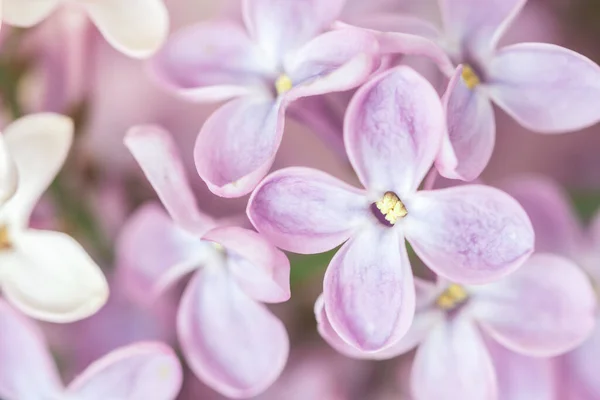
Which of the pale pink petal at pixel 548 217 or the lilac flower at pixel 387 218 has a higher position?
the lilac flower at pixel 387 218

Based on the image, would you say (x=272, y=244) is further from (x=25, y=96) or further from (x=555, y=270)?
(x=25, y=96)

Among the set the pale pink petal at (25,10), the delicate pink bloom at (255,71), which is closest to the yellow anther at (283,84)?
the delicate pink bloom at (255,71)

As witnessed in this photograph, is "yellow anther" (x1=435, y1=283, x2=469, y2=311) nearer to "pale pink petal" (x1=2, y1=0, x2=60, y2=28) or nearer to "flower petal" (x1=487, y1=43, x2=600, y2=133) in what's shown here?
"flower petal" (x1=487, y1=43, x2=600, y2=133)

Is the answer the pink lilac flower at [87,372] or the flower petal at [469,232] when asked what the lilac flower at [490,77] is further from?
the pink lilac flower at [87,372]

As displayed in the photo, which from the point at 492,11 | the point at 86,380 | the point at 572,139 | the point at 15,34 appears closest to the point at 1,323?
the point at 86,380

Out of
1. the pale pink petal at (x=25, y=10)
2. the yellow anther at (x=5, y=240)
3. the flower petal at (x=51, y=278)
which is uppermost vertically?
the pale pink petal at (x=25, y=10)

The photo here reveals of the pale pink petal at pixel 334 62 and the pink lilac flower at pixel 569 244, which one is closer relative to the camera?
the pale pink petal at pixel 334 62

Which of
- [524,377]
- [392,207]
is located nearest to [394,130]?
[392,207]

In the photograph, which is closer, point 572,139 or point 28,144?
point 28,144
